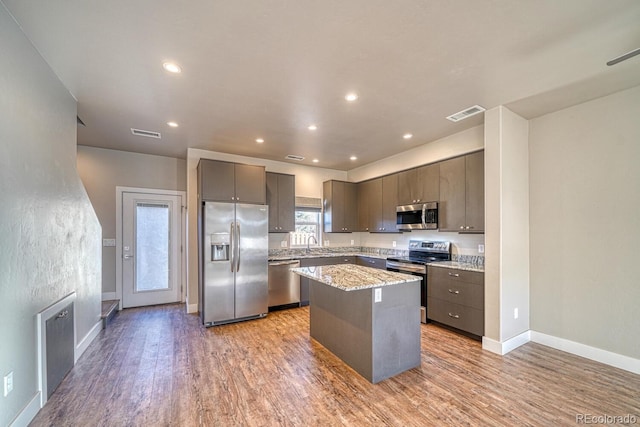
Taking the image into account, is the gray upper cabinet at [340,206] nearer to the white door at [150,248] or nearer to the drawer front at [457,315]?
the drawer front at [457,315]

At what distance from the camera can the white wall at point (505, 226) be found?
3.18 m

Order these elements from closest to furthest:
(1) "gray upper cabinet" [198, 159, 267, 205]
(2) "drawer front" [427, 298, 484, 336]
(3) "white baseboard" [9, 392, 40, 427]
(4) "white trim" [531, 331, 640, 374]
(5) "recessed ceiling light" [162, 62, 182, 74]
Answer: (3) "white baseboard" [9, 392, 40, 427] < (5) "recessed ceiling light" [162, 62, 182, 74] < (4) "white trim" [531, 331, 640, 374] < (2) "drawer front" [427, 298, 484, 336] < (1) "gray upper cabinet" [198, 159, 267, 205]

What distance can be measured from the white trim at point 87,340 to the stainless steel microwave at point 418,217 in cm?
477

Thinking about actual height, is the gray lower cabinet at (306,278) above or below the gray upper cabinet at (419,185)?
below

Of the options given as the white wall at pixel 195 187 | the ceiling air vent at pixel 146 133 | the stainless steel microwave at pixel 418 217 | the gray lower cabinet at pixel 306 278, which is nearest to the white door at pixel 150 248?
the white wall at pixel 195 187

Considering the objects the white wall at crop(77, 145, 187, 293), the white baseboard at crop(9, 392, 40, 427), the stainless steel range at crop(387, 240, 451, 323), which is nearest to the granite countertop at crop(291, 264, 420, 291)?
the stainless steel range at crop(387, 240, 451, 323)

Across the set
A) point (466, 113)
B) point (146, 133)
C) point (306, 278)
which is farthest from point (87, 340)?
point (466, 113)

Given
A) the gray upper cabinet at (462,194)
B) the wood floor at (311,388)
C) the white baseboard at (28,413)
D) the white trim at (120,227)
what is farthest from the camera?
the white trim at (120,227)

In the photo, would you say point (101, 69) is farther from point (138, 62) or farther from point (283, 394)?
point (283, 394)

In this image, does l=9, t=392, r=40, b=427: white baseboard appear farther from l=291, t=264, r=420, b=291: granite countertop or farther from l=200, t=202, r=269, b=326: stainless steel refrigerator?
l=291, t=264, r=420, b=291: granite countertop

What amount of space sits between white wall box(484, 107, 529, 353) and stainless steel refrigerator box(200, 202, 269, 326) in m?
3.25

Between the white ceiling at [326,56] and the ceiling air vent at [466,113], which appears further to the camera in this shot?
the ceiling air vent at [466,113]

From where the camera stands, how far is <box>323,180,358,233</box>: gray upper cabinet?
5977mm

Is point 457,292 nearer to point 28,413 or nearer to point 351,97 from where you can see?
point 351,97
